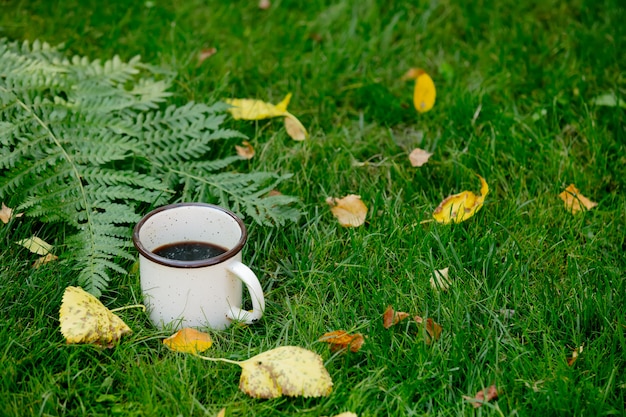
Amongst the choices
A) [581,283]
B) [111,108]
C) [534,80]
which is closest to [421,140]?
[534,80]

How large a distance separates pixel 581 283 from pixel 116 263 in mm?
1306

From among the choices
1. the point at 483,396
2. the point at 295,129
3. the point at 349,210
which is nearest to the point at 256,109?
the point at 295,129

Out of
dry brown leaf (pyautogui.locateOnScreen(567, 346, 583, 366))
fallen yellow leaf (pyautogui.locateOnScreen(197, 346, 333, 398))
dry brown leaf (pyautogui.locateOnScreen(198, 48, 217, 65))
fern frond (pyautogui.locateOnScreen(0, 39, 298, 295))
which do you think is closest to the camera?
fallen yellow leaf (pyautogui.locateOnScreen(197, 346, 333, 398))

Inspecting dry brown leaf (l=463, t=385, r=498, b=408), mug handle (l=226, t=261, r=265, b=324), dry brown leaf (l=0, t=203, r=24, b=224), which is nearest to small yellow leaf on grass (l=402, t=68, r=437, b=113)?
mug handle (l=226, t=261, r=265, b=324)

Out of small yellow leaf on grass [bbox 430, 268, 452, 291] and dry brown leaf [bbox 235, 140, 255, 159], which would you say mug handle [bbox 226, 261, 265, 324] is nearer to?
small yellow leaf on grass [bbox 430, 268, 452, 291]

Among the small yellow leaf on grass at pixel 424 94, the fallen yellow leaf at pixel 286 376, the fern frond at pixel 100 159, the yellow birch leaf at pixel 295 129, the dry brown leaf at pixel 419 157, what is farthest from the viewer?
the small yellow leaf on grass at pixel 424 94

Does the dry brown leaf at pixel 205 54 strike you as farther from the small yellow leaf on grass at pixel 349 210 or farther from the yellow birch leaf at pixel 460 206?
the yellow birch leaf at pixel 460 206

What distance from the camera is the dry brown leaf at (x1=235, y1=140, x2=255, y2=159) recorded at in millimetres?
2561

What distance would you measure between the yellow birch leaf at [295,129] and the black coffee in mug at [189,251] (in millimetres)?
792

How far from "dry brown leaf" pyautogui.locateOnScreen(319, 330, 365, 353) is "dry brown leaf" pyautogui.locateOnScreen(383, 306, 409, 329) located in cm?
8

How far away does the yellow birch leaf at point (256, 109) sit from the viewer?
2.70 m

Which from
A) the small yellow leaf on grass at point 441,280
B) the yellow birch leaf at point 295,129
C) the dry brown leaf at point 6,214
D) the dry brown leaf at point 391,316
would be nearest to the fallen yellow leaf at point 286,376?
the dry brown leaf at point 391,316

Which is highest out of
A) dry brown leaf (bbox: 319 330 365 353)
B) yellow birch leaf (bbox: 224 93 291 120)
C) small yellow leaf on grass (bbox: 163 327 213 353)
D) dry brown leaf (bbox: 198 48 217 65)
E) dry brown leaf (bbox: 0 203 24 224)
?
dry brown leaf (bbox: 0 203 24 224)

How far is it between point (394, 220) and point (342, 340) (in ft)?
1.71
